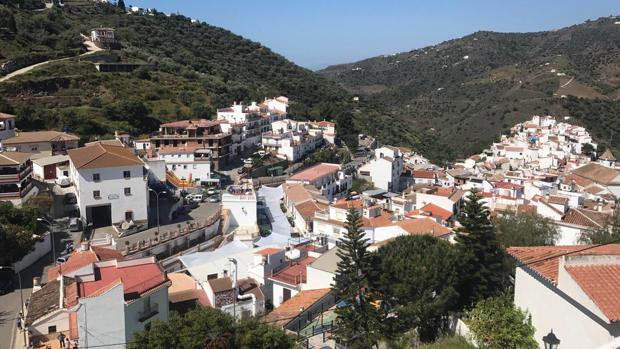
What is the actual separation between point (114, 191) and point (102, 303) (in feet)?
46.1

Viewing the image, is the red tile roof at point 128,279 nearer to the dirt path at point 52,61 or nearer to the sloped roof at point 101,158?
the sloped roof at point 101,158

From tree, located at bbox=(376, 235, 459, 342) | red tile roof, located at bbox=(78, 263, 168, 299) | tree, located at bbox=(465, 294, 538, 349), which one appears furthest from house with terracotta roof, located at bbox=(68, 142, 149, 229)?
tree, located at bbox=(465, 294, 538, 349)

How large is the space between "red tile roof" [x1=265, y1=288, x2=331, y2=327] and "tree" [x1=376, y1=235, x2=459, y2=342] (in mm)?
3319

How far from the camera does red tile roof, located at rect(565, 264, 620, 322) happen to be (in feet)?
30.8

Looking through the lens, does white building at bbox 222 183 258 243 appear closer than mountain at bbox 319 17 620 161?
Yes

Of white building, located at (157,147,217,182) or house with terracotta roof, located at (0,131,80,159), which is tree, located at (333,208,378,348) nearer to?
white building, located at (157,147,217,182)

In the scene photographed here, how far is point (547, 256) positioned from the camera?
41.3 feet

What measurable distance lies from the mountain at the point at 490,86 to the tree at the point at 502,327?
58626 mm

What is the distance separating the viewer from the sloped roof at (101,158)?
89.0ft

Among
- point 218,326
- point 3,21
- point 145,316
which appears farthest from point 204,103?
point 218,326

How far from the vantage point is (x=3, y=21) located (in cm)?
6309

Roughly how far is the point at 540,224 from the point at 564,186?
608 inches

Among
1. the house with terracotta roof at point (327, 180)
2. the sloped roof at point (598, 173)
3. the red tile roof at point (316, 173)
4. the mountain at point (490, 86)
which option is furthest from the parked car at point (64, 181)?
the mountain at point (490, 86)

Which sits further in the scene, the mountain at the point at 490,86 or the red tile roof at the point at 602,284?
the mountain at the point at 490,86
